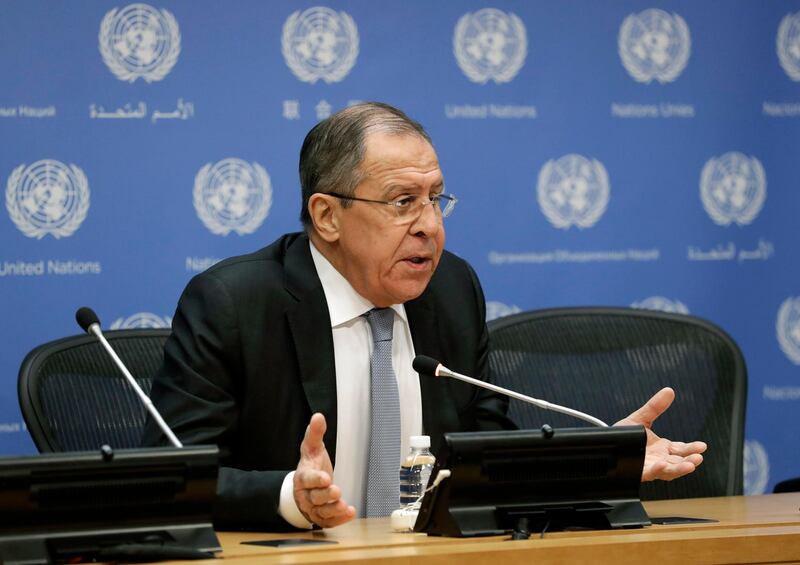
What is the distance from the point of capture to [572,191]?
4.17 metres

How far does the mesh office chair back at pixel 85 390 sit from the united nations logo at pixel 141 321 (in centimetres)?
49

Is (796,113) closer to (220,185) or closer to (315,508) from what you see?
(220,185)

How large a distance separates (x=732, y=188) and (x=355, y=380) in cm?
198

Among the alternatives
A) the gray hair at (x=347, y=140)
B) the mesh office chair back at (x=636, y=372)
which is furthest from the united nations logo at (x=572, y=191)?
the gray hair at (x=347, y=140)

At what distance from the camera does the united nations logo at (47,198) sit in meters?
3.58

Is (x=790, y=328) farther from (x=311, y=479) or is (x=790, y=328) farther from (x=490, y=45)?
(x=311, y=479)

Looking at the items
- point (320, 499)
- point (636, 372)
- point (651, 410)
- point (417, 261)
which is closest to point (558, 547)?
point (320, 499)

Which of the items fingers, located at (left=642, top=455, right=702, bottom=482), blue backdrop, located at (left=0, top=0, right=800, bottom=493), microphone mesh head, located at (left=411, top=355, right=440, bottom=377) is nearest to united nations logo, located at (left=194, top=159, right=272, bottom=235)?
blue backdrop, located at (left=0, top=0, right=800, bottom=493)

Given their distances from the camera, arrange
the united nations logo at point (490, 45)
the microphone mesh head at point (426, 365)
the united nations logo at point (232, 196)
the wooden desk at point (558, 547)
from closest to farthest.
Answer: the wooden desk at point (558, 547) < the microphone mesh head at point (426, 365) < the united nations logo at point (232, 196) < the united nations logo at point (490, 45)

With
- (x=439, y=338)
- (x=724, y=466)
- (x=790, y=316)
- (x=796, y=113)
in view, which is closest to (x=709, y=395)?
(x=724, y=466)

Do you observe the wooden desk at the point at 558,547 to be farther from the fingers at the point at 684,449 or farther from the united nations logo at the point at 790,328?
the united nations logo at the point at 790,328

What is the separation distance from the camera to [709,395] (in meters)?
3.41

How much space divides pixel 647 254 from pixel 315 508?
2327 millimetres

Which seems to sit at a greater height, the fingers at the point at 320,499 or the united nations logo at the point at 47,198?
the united nations logo at the point at 47,198
